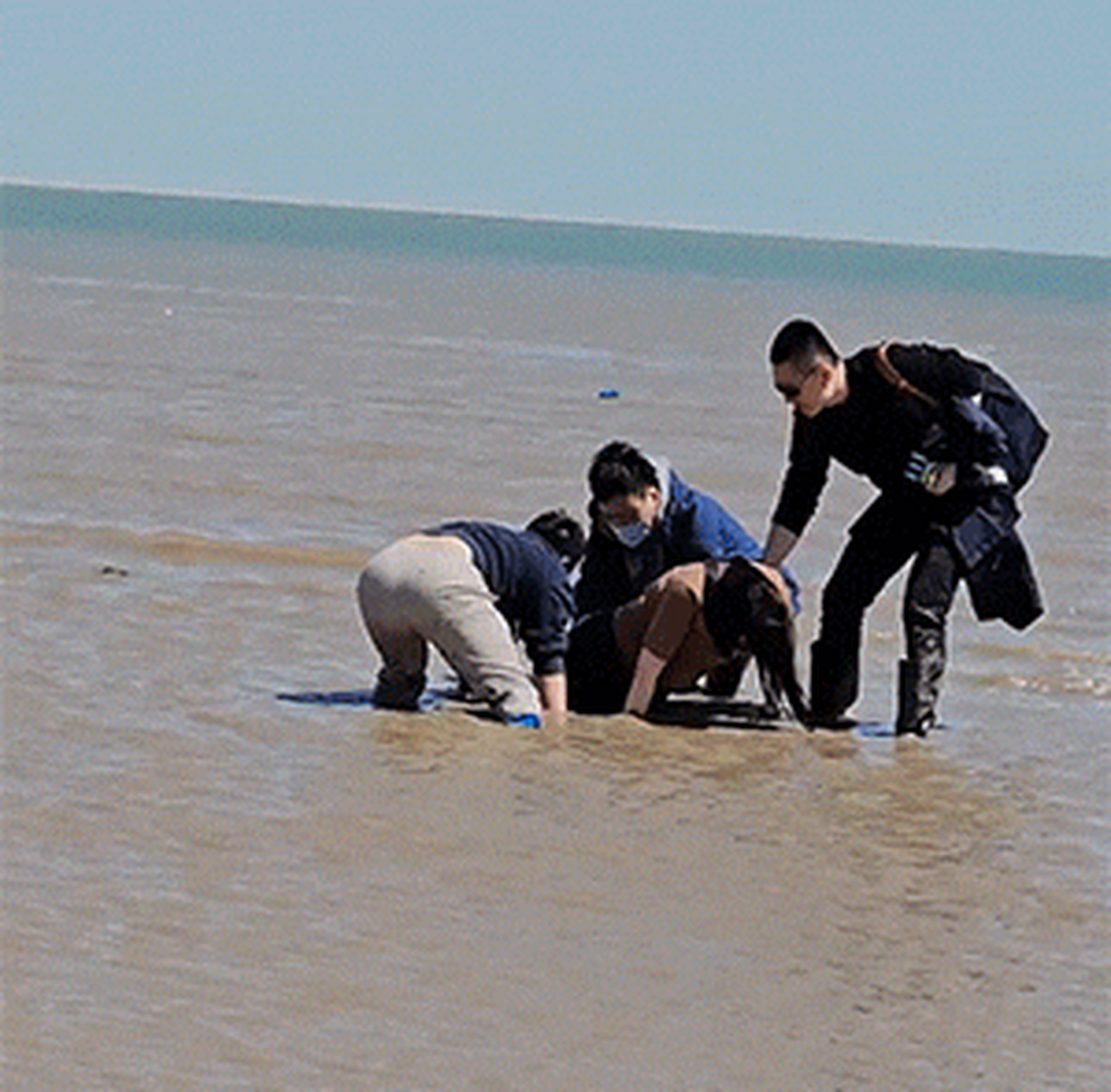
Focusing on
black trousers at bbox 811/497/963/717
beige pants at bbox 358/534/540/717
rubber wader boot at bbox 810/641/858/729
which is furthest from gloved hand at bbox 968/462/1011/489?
beige pants at bbox 358/534/540/717

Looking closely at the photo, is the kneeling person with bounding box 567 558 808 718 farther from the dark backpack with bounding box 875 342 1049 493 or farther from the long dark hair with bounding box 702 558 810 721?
the dark backpack with bounding box 875 342 1049 493

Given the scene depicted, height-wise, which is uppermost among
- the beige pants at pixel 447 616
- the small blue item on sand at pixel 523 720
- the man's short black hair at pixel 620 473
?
the man's short black hair at pixel 620 473

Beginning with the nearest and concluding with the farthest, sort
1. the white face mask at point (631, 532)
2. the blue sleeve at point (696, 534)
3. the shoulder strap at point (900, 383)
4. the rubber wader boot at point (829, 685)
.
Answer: the shoulder strap at point (900, 383)
the white face mask at point (631, 532)
the blue sleeve at point (696, 534)
the rubber wader boot at point (829, 685)

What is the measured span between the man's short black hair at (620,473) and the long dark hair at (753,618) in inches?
13.9

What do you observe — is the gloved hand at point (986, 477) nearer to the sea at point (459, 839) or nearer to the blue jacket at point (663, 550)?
the blue jacket at point (663, 550)

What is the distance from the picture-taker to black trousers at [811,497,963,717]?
8844 mm

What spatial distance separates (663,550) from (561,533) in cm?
33

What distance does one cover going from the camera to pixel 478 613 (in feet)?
27.3

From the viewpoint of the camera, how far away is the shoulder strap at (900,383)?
8.66 metres

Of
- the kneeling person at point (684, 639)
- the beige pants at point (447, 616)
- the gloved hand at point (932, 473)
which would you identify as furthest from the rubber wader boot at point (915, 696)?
the beige pants at point (447, 616)

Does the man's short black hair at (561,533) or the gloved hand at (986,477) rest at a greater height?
the gloved hand at (986,477)

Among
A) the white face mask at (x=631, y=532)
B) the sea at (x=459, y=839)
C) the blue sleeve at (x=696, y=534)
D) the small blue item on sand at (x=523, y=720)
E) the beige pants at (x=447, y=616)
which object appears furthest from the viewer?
the blue sleeve at (x=696, y=534)

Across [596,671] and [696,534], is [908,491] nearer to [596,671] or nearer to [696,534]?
[696,534]

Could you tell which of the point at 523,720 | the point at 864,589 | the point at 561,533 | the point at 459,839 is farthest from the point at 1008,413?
the point at 459,839
